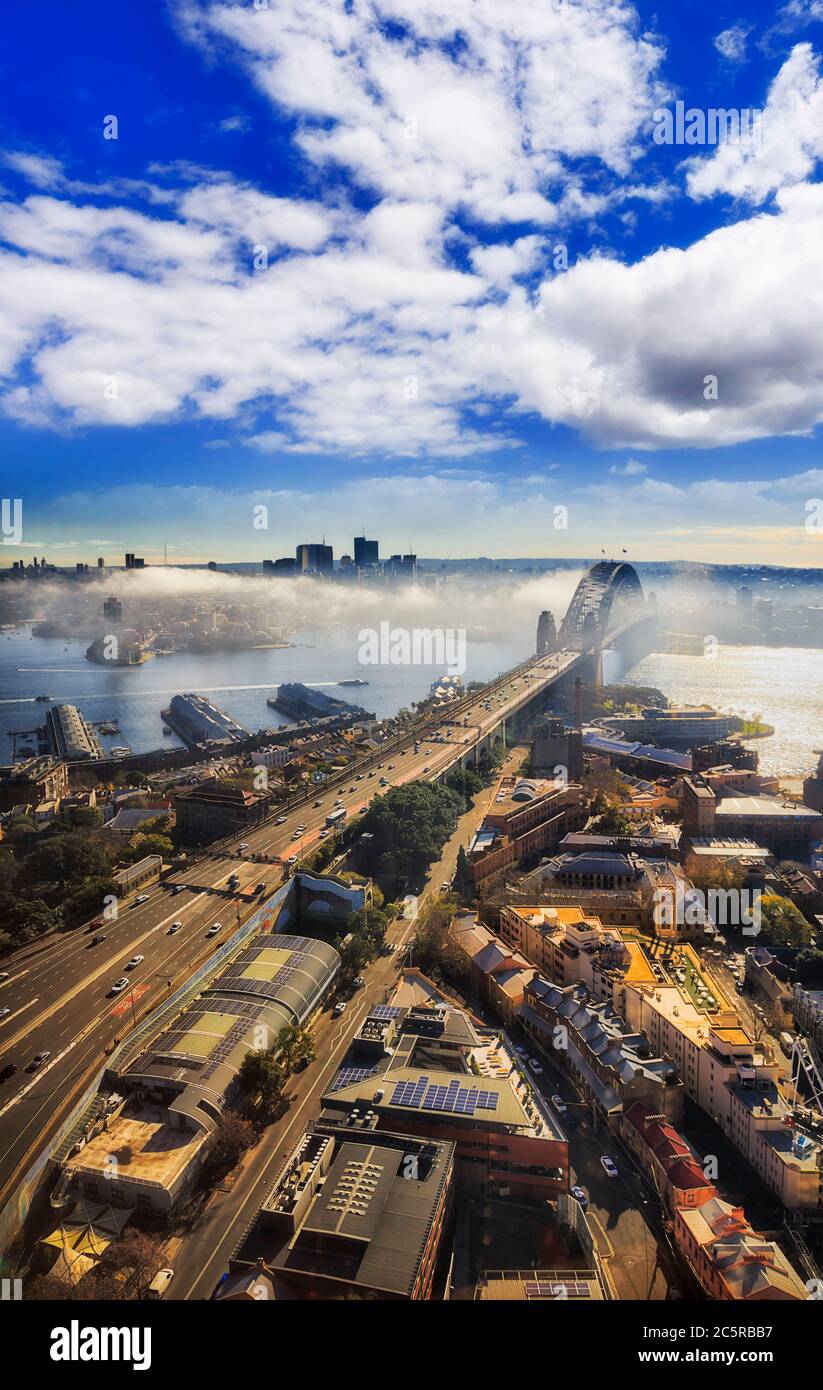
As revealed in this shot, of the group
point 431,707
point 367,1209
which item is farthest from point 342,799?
point 431,707

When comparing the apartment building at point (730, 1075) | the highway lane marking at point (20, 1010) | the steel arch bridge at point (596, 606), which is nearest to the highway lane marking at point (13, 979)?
the highway lane marking at point (20, 1010)

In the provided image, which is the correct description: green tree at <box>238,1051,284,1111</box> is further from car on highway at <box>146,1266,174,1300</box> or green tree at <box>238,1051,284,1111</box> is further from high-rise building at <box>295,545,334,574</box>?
high-rise building at <box>295,545,334,574</box>

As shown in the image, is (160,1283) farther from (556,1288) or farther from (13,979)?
(13,979)

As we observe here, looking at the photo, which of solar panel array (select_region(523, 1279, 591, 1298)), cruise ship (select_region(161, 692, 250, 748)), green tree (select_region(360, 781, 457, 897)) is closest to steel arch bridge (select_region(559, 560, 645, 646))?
cruise ship (select_region(161, 692, 250, 748))

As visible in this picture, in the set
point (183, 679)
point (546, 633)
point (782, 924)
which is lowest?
point (782, 924)

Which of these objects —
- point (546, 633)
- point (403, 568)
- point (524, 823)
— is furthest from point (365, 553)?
point (524, 823)
